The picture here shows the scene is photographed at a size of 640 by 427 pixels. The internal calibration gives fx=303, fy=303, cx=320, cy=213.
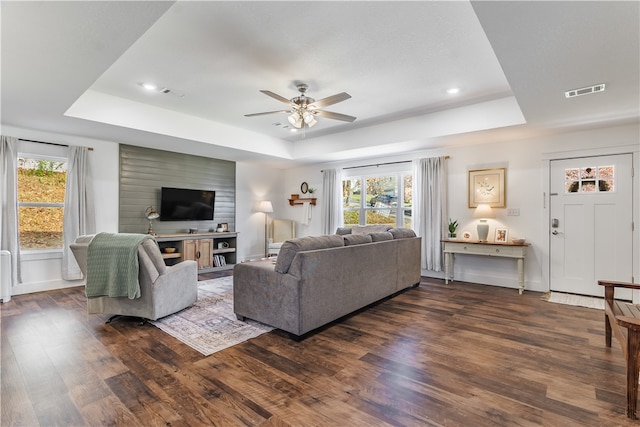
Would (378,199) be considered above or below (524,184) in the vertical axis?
below

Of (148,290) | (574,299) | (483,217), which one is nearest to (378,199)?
(483,217)

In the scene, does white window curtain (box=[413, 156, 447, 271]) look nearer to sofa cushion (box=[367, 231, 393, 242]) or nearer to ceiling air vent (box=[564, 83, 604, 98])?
sofa cushion (box=[367, 231, 393, 242])

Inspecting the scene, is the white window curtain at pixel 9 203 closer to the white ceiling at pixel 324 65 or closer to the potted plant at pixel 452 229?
the white ceiling at pixel 324 65

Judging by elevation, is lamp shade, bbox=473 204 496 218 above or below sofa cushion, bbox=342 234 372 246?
above

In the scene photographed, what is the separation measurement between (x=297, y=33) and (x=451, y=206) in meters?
4.30

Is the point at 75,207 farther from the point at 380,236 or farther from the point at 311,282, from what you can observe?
the point at 380,236

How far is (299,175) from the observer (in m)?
8.22

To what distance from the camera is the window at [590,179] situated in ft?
14.4

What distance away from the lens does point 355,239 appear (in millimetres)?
3754

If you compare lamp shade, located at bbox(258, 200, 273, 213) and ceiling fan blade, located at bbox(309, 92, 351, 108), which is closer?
ceiling fan blade, located at bbox(309, 92, 351, 108)

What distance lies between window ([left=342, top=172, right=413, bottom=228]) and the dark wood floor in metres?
3.16

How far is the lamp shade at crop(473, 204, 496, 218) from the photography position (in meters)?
5.24

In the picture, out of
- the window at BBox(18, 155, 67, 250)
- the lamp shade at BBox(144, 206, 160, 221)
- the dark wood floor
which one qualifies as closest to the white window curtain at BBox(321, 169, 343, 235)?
the lamp shade at BBox(144, 206, 160, 221)

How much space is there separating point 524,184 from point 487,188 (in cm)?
54
